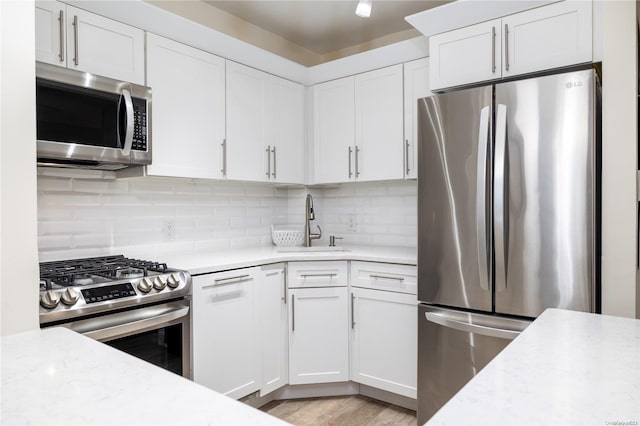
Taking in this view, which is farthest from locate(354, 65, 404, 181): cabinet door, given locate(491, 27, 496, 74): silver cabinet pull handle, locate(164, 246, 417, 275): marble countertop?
locate(491, 27, 496, 74): silver cabinet pull handle

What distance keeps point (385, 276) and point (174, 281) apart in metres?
1.25

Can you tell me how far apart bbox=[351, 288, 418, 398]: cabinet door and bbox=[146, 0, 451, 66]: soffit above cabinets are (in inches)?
78.8

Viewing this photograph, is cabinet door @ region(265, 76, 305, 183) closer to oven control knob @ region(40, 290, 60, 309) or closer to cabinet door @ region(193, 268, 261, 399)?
cabinet door @ region(193, 268, 261, 399)

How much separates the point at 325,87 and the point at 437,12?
1.15 metres

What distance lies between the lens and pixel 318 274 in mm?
2783

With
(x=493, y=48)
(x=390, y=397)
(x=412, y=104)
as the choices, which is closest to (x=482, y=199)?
(x=493, y=48)

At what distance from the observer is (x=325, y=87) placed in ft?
11.0

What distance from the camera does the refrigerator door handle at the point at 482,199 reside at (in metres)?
2.11

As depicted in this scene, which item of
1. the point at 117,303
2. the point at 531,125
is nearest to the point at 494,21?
the point at 531,125

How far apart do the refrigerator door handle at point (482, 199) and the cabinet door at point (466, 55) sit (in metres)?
0.32

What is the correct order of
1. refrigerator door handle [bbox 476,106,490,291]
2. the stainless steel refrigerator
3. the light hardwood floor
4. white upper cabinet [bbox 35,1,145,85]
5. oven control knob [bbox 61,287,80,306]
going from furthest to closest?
1. the light hardwood floor
2. refrigerator door handle [bbox 476,106,490,291]
3. white upper cabinet [bbox 35,1,145,85]
4. the stainless steel refrigerator
5. oven control knob [bbox 61,287,80,306]

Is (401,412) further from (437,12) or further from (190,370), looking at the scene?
(437,12)

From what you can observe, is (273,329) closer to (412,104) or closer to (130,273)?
(130,273)

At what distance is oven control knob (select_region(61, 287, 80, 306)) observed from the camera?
1.68 meters
